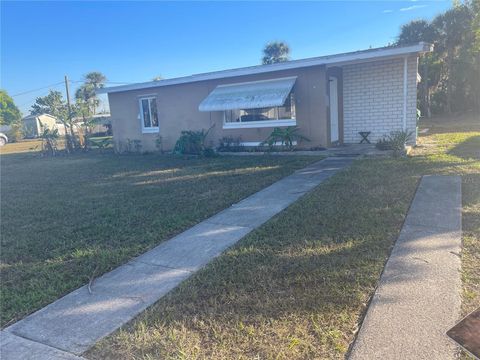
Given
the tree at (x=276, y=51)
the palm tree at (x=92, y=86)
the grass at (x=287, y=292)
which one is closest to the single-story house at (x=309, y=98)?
the grass at (x=287, y=292)

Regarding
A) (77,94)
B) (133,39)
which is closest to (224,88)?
(133,39)

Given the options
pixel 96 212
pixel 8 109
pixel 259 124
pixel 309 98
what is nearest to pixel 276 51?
pixel 259 124

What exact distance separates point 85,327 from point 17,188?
28.2ft

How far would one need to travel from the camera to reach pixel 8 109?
76.1m

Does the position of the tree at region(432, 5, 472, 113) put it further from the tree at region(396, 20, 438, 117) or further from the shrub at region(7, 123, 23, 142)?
the shrub at region(7, 123, 23, 142)

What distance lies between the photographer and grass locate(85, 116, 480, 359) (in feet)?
8.90

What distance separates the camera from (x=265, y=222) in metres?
5.46

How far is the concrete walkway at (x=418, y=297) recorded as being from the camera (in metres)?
2.55

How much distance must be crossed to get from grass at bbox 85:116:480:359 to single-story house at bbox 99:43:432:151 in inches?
288

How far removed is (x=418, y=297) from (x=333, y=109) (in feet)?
37.3

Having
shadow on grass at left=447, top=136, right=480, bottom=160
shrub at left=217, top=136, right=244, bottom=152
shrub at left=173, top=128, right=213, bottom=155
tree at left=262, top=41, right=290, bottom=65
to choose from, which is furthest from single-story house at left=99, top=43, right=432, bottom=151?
tree at left=262, top=41, right=290, bottom=65

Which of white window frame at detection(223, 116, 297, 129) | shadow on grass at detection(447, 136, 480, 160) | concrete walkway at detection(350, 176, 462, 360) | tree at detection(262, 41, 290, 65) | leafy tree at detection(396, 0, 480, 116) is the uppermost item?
tree at detection(262, 41, 290, 65)

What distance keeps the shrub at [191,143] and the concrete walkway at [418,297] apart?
10.3m

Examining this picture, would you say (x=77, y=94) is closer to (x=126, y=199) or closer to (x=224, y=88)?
(x=224, y=88)
